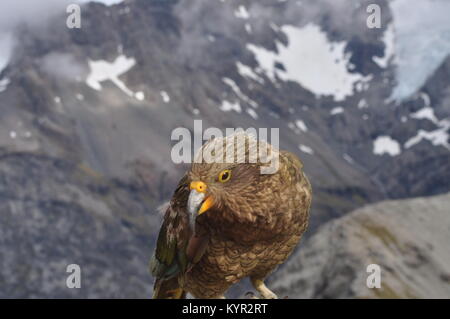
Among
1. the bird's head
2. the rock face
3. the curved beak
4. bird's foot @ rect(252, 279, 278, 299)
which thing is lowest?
bird's foot @ rect(252, 279, 278, 299)

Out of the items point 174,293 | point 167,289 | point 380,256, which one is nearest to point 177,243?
point 167,289

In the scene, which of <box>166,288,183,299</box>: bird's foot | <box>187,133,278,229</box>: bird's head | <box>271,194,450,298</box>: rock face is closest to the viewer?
<box>187,133,278,229</box>: bird's head

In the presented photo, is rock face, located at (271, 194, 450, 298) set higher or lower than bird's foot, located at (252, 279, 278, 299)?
higher

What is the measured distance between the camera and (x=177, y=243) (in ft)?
16.4

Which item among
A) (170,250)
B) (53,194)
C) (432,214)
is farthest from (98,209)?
(170,250)

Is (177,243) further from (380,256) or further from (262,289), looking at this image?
(380,256)

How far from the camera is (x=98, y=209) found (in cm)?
18012

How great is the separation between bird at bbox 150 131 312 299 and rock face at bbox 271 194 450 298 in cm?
1433

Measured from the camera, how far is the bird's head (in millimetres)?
4066

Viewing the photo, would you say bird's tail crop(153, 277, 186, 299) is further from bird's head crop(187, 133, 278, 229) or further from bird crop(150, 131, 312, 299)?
bird's head crop(187, 133, 278, 229)

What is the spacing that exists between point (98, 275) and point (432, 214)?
152 m

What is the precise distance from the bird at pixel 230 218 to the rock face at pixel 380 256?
14335 mm

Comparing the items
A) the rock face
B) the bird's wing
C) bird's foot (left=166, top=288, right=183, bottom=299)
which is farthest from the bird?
the rock face
